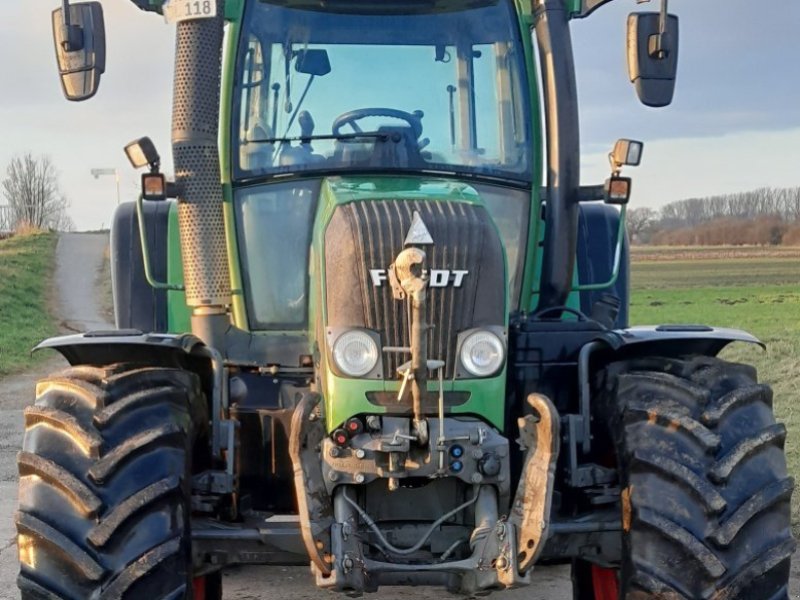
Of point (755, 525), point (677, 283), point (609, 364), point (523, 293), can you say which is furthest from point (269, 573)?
point (677, 283)

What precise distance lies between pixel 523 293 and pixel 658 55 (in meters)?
1.25

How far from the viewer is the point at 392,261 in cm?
414

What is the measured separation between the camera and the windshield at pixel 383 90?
5121 millimetres

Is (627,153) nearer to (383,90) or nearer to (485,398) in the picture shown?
(383,90)

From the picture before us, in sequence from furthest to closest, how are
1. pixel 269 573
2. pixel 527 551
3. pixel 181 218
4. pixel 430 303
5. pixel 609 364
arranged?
pixel 269 573 → pixel 181 218 → pixel 609 364 → pixel 430 303 → pixel 527 551

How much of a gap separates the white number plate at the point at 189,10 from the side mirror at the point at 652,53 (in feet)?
6.18

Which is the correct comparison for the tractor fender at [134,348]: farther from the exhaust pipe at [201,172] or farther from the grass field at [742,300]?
the grass field at [742,300]

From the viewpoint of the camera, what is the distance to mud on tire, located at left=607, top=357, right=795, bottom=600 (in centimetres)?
383

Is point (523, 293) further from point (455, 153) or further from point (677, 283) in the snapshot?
point (677, 283)

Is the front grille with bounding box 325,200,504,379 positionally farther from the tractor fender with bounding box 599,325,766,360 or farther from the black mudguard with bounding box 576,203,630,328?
the black mudguard with bounding box 576,203,630,328

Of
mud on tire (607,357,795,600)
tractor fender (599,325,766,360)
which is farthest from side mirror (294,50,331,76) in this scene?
mud on tire (607,357,795,600)

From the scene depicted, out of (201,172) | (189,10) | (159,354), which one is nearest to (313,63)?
(189,10)

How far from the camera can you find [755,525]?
389 centimetres

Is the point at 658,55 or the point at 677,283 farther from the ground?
the point at 658,55
